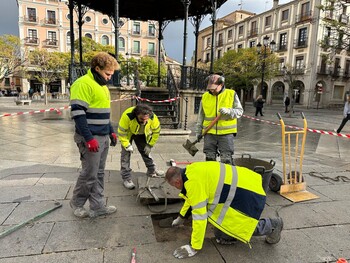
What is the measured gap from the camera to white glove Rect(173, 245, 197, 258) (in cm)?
231

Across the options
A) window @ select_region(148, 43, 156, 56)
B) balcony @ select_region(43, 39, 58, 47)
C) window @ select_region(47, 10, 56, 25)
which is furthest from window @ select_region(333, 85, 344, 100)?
window @ select_region(47, 10, 56, 25)

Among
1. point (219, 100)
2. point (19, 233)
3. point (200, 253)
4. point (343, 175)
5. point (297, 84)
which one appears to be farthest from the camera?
point (297, 84)

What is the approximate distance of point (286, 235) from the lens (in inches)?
108

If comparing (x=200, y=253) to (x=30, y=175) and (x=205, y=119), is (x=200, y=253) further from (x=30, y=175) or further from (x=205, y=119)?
(x=30, y=175)

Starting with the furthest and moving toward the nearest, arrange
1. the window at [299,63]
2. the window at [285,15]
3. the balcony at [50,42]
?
the balcony at [50,42], the window at [285,15], the window at [299,63]

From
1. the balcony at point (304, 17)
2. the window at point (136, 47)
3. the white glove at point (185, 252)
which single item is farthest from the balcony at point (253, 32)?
the white glove at point (185, 252)

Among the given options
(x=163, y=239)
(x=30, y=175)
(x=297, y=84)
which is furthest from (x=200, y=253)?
(x=297, y=84)

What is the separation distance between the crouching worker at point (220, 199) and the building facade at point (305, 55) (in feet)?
103

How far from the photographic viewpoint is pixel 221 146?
369cm

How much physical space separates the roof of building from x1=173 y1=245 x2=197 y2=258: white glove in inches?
400

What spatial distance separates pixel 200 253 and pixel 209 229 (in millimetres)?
491

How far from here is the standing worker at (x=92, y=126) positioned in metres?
2.59

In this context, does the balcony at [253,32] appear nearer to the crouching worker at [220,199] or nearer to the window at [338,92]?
the window at [338,92]

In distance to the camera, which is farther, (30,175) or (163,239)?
(30,175)
